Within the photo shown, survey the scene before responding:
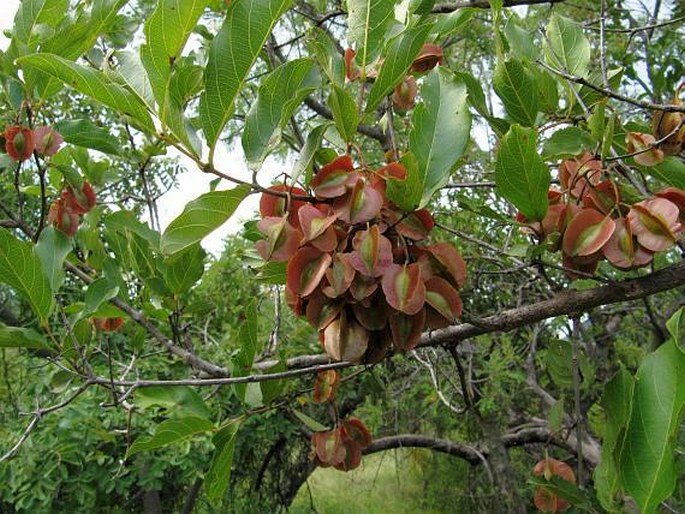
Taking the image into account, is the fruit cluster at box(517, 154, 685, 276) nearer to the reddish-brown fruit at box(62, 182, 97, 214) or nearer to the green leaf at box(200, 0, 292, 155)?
the green leaf at box(200, 0, 292, 155)

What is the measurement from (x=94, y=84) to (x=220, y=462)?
0.61m

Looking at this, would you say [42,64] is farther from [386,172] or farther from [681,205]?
[681,205]

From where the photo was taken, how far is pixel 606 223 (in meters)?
0.70

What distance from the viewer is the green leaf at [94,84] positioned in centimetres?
53

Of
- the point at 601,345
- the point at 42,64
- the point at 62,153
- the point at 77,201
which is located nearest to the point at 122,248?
the point at 77,201

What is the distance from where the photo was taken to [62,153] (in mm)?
1282

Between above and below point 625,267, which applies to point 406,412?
below

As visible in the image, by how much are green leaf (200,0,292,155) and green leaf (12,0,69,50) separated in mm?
475

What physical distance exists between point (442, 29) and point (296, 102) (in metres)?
0.37

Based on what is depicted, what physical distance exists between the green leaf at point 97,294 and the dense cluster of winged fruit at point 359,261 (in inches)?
15.1

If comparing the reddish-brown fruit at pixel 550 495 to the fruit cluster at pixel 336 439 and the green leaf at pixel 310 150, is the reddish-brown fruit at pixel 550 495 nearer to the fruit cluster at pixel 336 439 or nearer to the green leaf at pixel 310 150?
the fruit cluster at pixel 336 439

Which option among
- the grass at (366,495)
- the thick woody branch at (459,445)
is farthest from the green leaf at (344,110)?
the grass at (366,495)

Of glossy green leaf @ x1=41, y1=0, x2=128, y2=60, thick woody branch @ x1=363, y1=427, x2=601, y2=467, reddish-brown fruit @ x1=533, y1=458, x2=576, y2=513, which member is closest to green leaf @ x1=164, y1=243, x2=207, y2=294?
glossy green leaf @ x1=41, y1=0, x2=128, y2=60

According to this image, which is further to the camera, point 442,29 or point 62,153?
point 62,153
